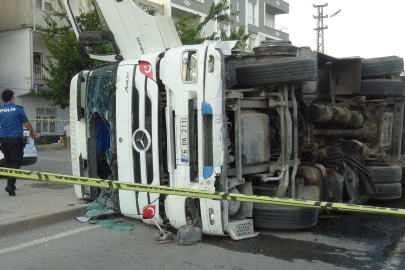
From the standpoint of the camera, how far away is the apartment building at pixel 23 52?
2123 centimetres

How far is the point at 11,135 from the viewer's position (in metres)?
6.46

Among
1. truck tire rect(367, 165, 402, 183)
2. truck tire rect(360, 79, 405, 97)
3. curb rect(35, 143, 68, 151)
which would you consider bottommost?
curb rect(35, 143, 68, 151)

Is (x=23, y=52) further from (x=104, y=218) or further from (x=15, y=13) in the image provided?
(x=104, y=218)

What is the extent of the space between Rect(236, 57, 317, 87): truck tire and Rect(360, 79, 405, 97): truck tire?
2.35 m

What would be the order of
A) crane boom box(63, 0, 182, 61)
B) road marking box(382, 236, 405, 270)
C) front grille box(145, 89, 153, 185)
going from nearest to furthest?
1. road marking box(382, 236, 405, 270)
2. front grille box(145, 89, 153, 185)
3. crane boom box(63, 0, 182, 61)

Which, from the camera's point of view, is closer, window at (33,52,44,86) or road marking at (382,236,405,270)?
road marking at (382,236,405,270)

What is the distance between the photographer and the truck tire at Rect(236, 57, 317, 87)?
186 inches

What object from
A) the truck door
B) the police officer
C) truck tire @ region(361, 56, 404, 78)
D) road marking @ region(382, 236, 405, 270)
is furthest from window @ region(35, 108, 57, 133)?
road marking @ region(382, 236, 405, 270)

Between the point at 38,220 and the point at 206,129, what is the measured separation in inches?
97.4

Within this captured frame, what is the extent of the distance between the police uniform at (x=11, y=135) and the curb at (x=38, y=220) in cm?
154

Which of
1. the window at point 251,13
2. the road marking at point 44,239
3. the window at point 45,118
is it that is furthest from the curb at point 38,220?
the window at point 251,13

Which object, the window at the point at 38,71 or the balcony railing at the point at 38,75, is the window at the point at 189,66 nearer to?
the balcony railing at the point at 38,75

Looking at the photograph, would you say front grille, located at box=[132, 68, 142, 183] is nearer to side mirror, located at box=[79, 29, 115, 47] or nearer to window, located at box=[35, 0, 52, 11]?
side mirror, located at box=[79, 29, 115, 47]

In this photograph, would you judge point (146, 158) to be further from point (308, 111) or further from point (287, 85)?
point (308, 111)
